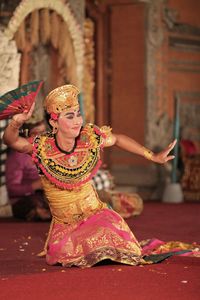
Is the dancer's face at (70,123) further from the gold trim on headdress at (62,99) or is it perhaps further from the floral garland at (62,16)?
the floral garland at (62,16)

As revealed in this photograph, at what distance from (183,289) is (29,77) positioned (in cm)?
456

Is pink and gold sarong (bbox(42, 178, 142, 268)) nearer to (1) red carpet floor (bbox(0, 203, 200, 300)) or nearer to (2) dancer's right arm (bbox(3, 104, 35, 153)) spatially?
(1) red carpet floor (bbox(0, 203, 200, 300))

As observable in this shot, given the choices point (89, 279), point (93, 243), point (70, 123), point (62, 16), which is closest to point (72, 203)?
point (93, 243)

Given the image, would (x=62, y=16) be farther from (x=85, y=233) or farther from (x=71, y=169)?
(x=85, y=233)

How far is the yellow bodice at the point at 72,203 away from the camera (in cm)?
462

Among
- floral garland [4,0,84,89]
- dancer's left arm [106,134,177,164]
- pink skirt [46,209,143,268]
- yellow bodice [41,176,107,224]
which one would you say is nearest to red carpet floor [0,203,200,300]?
A: pink skirt [46,209,143,268]

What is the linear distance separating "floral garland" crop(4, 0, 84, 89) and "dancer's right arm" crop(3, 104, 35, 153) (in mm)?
2963

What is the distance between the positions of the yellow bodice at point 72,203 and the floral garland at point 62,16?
306 centimetres

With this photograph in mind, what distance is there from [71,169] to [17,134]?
36cm

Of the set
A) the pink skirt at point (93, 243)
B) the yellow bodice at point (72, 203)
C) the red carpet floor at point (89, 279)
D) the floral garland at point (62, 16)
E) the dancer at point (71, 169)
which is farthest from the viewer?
the floral garland at point (62, 16)

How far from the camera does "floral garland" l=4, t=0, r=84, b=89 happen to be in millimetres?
7441

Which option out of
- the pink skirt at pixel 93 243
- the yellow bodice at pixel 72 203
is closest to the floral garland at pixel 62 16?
the yellow bodice at pixel 72 203

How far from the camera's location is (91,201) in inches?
183

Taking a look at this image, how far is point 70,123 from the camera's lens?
15.0 feet
